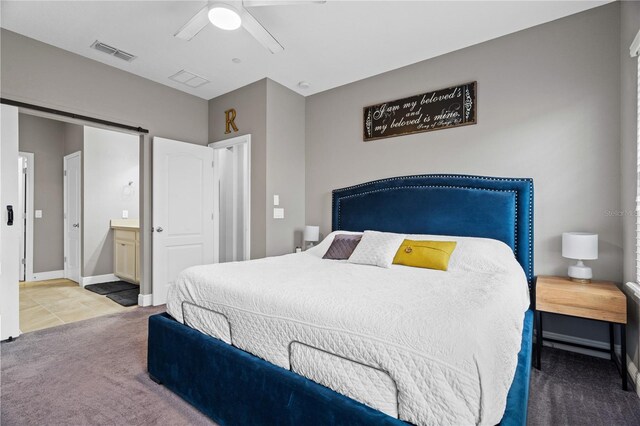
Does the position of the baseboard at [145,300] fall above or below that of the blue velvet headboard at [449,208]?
below

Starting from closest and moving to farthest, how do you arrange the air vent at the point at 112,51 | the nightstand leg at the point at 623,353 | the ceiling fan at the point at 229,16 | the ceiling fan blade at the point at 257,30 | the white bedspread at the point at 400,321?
the white bedspread at the point at 400,321
the nightstand leg at the point at 623,353
the ceiling fan at the point at 229,16
the ceiling fan blade at the point at 257,30
the air vent at the point at 112,51

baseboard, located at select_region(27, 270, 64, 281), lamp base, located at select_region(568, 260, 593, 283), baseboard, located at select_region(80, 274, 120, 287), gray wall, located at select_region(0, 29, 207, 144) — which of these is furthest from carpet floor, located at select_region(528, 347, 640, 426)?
baseboard, located at select_region(27, 270, 64, 281)

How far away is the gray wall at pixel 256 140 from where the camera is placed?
3.81 m

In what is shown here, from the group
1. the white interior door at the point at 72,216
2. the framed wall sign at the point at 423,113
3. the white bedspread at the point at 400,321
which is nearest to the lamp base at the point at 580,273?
the white bedspread at the point at 400,321

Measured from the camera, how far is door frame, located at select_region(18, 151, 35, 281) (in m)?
4.91

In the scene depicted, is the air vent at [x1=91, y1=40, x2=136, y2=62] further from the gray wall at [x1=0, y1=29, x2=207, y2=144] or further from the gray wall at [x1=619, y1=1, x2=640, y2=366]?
the gray wall at [x1=619, y1=1, x2=640, y2=366]

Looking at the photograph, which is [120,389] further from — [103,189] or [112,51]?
[103,189]

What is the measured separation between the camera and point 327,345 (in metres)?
1.32

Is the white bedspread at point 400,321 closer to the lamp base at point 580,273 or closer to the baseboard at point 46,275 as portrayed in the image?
the lamp base at point 580,273

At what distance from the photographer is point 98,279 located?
4977 mm

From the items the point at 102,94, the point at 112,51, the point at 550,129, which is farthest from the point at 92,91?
the point at 550,129

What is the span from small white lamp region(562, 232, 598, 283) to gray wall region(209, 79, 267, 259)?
9.47 ft

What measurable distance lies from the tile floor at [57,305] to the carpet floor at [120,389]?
55 cm

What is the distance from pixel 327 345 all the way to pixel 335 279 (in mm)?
680
